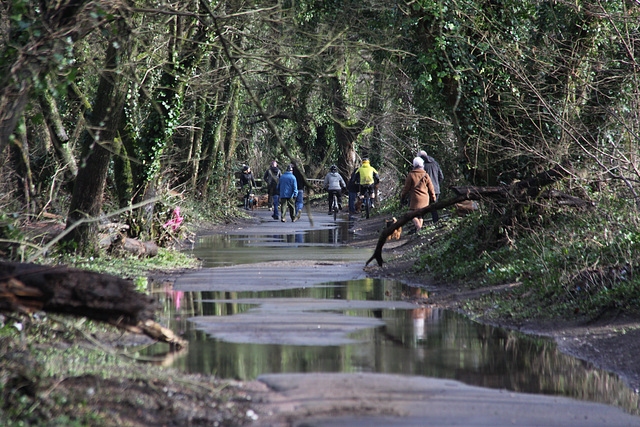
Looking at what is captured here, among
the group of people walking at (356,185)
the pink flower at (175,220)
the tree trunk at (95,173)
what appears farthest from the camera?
the group of people walking at (356,185)

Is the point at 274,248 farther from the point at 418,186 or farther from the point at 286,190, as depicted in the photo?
the point at 286,190

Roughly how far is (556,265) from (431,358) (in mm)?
4024

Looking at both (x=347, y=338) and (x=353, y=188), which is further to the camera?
(x=353, y=188)

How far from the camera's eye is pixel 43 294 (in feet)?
18.6

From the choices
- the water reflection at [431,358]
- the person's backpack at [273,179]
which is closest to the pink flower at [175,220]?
the water reflection at [431,358]

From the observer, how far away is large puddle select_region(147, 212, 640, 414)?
7070 millimetres

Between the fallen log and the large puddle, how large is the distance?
4.37ft

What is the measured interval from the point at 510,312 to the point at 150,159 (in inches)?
361

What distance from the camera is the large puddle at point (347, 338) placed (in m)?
7.07

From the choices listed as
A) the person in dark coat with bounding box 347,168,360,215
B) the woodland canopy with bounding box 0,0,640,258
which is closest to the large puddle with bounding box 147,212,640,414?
the woodland canopy with bounding box 0,0,640,258

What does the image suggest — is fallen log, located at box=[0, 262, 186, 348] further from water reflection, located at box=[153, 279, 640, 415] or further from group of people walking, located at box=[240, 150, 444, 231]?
group of people walking, located at box=[240, 150, 444, 231]

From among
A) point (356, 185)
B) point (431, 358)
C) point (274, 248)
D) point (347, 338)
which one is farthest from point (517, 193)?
point (356, 185)

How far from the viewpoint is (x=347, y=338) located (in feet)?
28.0

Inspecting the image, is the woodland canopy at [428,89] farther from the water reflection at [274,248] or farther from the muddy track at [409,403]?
the muddy track at [409,403]
